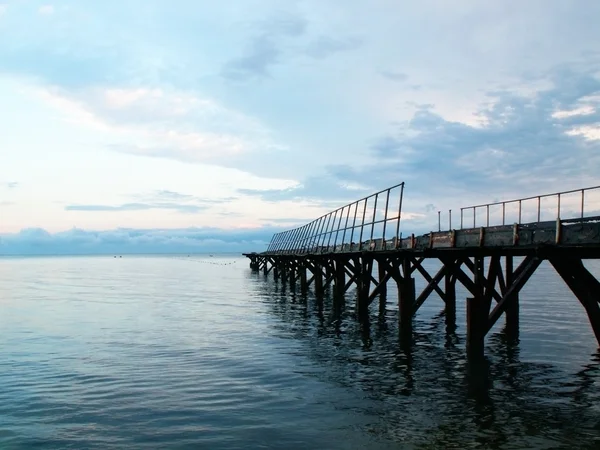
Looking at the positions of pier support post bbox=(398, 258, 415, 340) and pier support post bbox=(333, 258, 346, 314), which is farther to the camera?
pier support post bbox=(333, 258, 346, 314)

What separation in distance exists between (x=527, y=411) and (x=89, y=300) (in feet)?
115

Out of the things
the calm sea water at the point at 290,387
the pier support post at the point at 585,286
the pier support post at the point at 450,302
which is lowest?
the calm sea water at the point at 290,387

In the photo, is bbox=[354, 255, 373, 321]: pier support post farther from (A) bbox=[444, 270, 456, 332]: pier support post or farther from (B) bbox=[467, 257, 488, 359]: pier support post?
(B) bbox=[467, 257, 488, 359]: pier support post

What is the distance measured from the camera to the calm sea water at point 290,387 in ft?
34.6

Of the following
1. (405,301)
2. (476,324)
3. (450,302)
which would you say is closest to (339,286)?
(450,302)

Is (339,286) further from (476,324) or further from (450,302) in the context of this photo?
(476,324)

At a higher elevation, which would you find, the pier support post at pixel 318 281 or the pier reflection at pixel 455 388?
the pier support post at pixel 318 281

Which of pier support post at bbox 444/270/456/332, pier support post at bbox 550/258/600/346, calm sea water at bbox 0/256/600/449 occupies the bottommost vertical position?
calm sea water at bbox 0/256/600/449

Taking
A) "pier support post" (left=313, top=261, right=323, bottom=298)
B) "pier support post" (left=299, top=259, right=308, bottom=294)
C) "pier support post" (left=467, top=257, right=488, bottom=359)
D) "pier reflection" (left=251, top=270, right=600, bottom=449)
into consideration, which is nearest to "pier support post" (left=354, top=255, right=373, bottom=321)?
"pier reflection" (left=251, top=270, right=600, bottom=449)

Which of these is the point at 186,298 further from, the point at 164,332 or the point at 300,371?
the point at 300,371

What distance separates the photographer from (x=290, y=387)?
14.0 metres

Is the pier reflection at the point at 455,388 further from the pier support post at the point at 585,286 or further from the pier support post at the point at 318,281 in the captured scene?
the pier support post at the point at 318,281

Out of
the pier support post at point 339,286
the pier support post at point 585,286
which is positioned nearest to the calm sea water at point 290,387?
the pier support post at point 585,286

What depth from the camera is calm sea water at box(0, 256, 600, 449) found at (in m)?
10.5
